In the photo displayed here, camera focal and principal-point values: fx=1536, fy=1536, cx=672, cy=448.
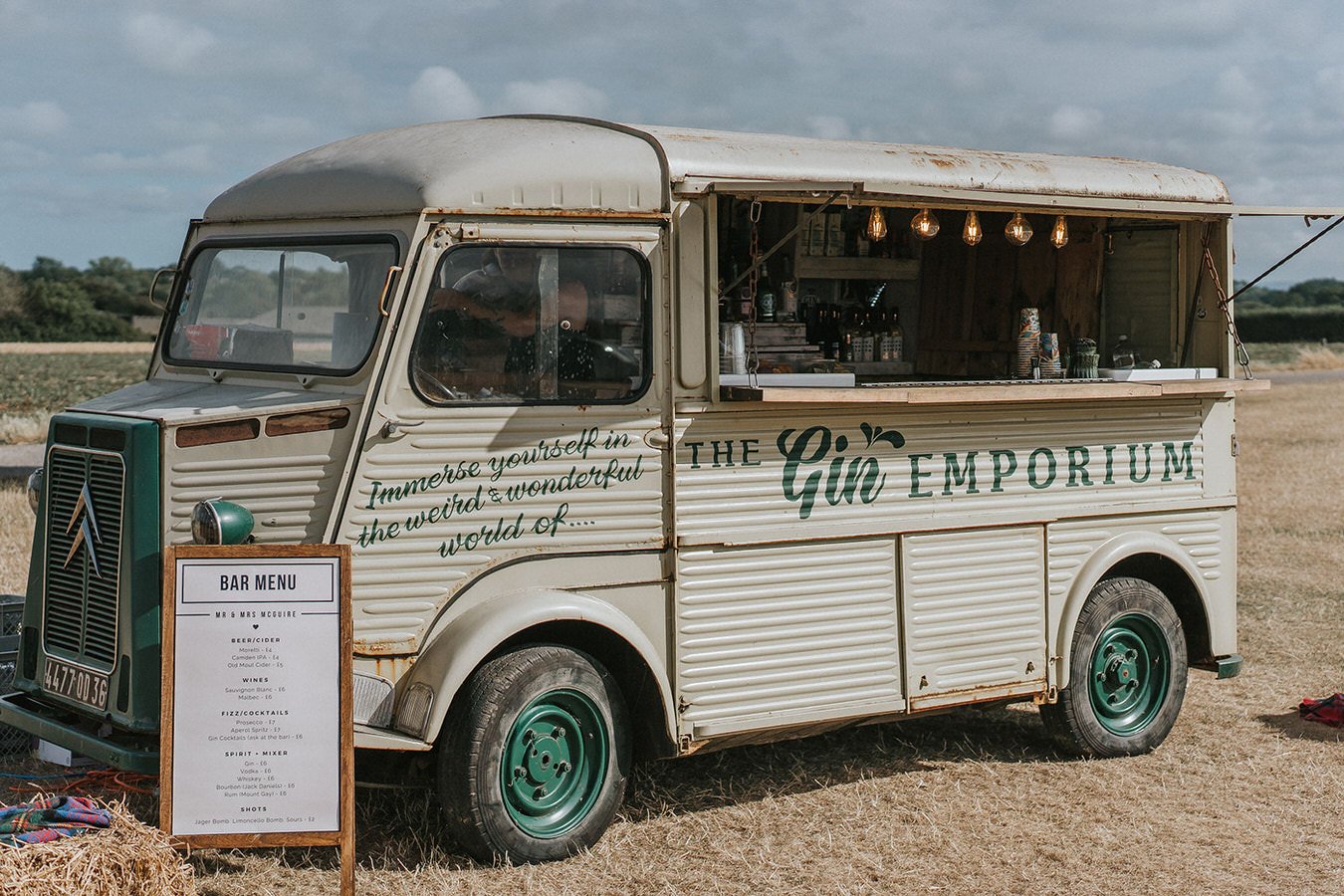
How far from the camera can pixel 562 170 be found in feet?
18.4

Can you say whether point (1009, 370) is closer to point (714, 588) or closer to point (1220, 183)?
point (1220, 183)

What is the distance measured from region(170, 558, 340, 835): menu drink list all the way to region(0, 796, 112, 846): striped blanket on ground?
0.31m

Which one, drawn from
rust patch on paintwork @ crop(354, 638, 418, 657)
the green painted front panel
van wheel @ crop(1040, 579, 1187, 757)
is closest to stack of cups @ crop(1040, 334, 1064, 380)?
van wheel @ crop(1040, 579, 1187, 757)

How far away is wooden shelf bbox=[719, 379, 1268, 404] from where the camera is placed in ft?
19.4

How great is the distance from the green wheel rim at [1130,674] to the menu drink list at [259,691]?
149 inches

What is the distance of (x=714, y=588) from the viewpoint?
5.88m

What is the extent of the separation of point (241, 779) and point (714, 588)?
1.91 m

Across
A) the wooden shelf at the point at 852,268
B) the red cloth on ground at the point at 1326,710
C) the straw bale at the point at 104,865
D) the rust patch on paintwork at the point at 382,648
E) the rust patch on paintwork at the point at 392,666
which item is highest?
the wooden shelf at the point at 852,268

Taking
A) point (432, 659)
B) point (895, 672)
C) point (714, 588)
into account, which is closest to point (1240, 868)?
point (895, 672)

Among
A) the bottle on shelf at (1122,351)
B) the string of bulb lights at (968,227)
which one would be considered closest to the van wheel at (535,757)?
the string of bulb lights at (968,227)

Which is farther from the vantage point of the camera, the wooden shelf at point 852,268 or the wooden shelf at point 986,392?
the wooden shelf at point 852,268

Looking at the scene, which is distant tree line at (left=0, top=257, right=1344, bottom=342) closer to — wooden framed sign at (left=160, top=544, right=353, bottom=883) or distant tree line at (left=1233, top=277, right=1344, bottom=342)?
distant tree line at (left=1233, top=277, right=1344, bottom=342)

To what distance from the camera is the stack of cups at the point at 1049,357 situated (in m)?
7.63

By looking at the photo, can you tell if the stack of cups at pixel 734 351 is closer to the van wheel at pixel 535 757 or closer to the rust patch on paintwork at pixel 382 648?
the van wheel at pixel 535 757
